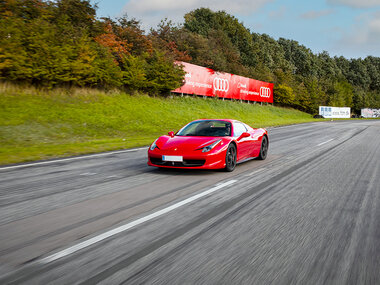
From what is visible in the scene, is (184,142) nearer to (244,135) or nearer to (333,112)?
(244,135)

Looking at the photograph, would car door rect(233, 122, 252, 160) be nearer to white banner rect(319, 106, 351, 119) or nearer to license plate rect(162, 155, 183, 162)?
license plate rect(162, 155, 183, 162)

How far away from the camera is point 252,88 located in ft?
166

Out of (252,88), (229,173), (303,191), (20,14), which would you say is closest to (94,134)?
(20,14)

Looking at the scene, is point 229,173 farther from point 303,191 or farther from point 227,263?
point 227,263

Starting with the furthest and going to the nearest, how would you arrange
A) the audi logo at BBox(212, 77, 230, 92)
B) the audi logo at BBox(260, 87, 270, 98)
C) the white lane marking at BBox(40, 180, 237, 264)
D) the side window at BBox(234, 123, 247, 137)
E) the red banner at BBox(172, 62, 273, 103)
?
the audi logo at BBox(260, 87, 270, 98)
the audi logo at BBox(212, 77, 230, 92)
the red banner at BBox(172, 62, 273, 103)
the side window at BBox(234, 123, 247, 137)
the white lane marking at BBox(40, 180, 237, 264)

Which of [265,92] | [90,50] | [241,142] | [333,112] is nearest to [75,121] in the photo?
[90,50]

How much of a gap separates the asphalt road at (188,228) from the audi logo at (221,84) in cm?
3468

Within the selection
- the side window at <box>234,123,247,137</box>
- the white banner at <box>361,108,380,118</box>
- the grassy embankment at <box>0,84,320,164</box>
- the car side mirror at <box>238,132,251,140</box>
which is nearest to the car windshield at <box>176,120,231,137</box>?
the side window at <box>234,123,247,137</box>

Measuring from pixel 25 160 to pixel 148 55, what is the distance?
935 inches

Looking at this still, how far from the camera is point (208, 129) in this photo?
8.89 m

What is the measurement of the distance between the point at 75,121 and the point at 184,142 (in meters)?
13.0

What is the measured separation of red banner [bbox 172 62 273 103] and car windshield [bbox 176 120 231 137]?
26322mm

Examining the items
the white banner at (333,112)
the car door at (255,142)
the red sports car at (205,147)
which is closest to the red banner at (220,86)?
the white banner at (333,112)

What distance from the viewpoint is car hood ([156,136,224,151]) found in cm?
769
